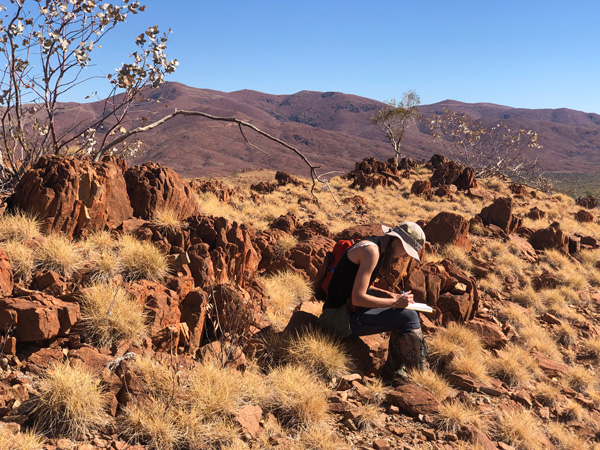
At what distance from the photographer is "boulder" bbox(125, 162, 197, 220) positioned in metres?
6.25

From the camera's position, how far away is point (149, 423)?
2.84 metres

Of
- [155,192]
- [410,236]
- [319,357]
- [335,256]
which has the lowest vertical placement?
[319,357]

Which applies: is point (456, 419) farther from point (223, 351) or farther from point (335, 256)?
point (223, 351)

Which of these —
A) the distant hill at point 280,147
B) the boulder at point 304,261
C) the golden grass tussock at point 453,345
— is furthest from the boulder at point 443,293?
the distant hill at point 280,147

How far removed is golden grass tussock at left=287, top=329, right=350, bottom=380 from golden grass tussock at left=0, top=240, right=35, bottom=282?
2.63 meters

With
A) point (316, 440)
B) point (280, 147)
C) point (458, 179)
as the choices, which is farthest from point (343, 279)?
point (280, 147)

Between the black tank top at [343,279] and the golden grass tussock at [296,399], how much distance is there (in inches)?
31.5

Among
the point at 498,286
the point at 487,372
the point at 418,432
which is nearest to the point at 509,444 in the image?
the point at 418,432

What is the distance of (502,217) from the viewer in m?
12.8

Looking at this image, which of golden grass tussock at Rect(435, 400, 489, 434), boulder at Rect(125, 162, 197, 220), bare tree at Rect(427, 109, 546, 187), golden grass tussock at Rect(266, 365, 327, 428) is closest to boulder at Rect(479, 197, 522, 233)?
boulder at Rect(125, 162, 197, 220)

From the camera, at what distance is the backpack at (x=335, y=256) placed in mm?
4238

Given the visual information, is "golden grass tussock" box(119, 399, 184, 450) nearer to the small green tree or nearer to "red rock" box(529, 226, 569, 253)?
"red rock" box(529, 226, 569, 253)

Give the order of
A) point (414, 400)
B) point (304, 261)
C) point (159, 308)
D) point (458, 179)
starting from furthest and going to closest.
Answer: point (458, 179) < point (304, 261) < point (159, 308) < point (414, 400)

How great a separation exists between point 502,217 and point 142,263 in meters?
11.4
